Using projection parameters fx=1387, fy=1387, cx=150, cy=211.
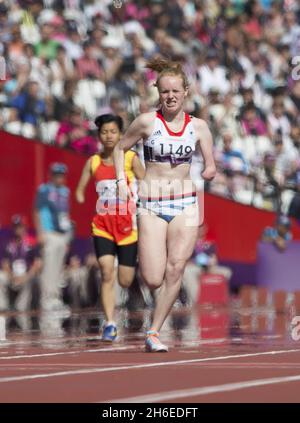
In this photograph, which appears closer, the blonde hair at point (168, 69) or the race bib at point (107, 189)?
the blonde hair at point (168, 69)

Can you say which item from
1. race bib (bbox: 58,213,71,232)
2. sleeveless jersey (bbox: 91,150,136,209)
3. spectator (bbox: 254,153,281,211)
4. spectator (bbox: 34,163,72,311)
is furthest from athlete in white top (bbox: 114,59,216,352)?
spectator (bbox: 254,153,281,211)

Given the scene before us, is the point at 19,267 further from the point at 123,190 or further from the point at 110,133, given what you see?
the point at 123,190

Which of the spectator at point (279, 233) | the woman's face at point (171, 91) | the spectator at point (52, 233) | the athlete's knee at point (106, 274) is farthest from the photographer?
Answer: the spectator at point (279, 233)

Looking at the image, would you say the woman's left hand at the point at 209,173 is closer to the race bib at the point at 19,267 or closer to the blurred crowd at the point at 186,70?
the race bib at the point at 19,267

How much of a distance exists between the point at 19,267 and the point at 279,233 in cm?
595

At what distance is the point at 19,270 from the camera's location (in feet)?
66.4

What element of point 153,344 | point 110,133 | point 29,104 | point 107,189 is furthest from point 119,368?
point 29,104

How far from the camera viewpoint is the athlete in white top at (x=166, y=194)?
11961 mm

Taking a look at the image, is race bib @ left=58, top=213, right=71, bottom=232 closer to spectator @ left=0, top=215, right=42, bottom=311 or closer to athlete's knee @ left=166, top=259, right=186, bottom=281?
spectator @ left=0, top=215, right=42, bottom=311

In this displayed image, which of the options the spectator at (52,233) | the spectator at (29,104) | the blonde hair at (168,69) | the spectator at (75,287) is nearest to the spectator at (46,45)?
the spectator at (29,104)

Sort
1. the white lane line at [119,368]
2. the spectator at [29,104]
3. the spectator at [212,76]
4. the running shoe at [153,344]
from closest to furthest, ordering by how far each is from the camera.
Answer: the white lane line at [119,368], the running shoe at [153,344], the spectator at [29,104], the spectator at [212,76]
